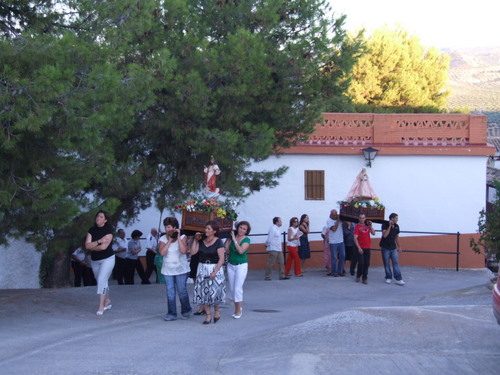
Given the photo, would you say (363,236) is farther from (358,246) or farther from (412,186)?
(412,186)

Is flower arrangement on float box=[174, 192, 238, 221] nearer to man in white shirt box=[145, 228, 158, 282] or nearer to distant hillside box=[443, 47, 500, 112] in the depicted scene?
man in white shirt box=[145, 228, 158, 282]

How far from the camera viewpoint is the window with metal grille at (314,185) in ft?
67.9

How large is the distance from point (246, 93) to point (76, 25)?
11.6 feet

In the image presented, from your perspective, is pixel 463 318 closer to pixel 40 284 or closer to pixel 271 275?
pixel 271 275

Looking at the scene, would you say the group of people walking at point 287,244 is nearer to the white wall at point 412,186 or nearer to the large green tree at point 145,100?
the large green tree at point 145,100

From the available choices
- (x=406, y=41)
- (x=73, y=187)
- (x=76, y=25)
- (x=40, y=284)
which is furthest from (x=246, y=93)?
(x=406, y=41)

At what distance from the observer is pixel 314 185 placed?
20719 millimetres

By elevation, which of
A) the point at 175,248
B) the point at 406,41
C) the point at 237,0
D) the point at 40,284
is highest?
the point at 406,41

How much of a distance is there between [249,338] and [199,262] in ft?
4.57

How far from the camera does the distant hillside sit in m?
55.6

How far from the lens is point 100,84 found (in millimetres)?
9992

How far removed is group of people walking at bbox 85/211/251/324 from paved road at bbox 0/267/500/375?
0.34 m

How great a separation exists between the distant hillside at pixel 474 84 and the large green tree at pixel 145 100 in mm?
25321

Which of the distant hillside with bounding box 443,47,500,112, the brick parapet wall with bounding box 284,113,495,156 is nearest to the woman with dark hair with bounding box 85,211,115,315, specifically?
the brick parapet wall with bounding box 284,113,495,156
